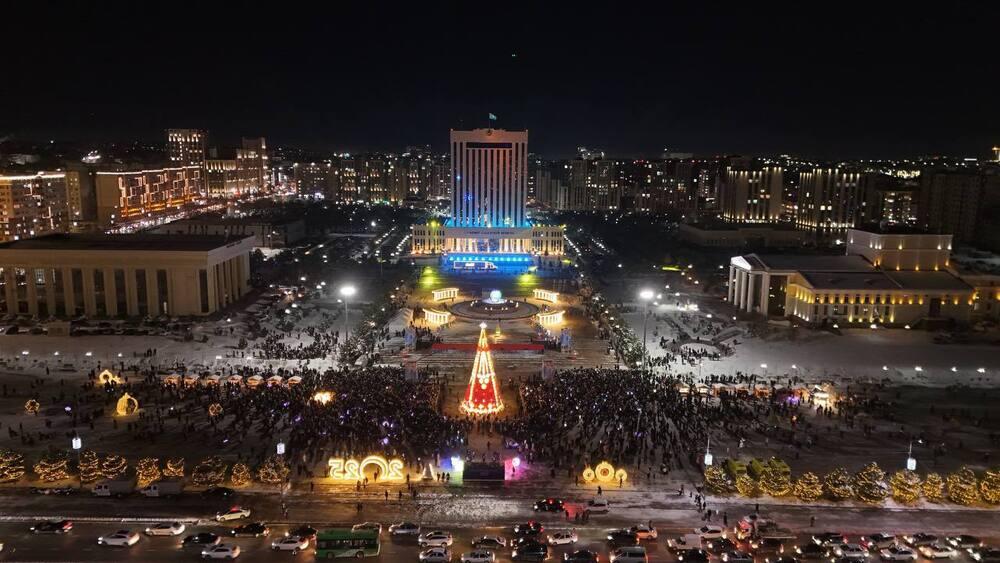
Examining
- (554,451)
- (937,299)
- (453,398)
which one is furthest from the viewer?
(937,299)

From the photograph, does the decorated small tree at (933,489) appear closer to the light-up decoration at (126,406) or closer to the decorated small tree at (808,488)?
the decorated small tree at (808,488)

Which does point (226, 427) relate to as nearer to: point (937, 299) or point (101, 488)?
point (101, 488)

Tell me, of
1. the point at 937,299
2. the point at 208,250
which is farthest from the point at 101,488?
the point at 937,299

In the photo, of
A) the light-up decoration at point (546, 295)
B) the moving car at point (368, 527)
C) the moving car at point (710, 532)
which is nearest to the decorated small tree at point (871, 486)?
the moving car at point (710, 532)

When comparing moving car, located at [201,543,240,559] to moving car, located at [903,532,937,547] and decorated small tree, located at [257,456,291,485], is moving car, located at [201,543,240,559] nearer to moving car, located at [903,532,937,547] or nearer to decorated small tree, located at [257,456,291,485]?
decorated small tree, located at [257,456,291,485]

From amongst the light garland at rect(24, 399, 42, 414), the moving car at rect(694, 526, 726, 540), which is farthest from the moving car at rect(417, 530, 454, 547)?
the light garland at rect(24, 399, 42, 414)

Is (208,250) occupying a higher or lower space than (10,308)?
higher
